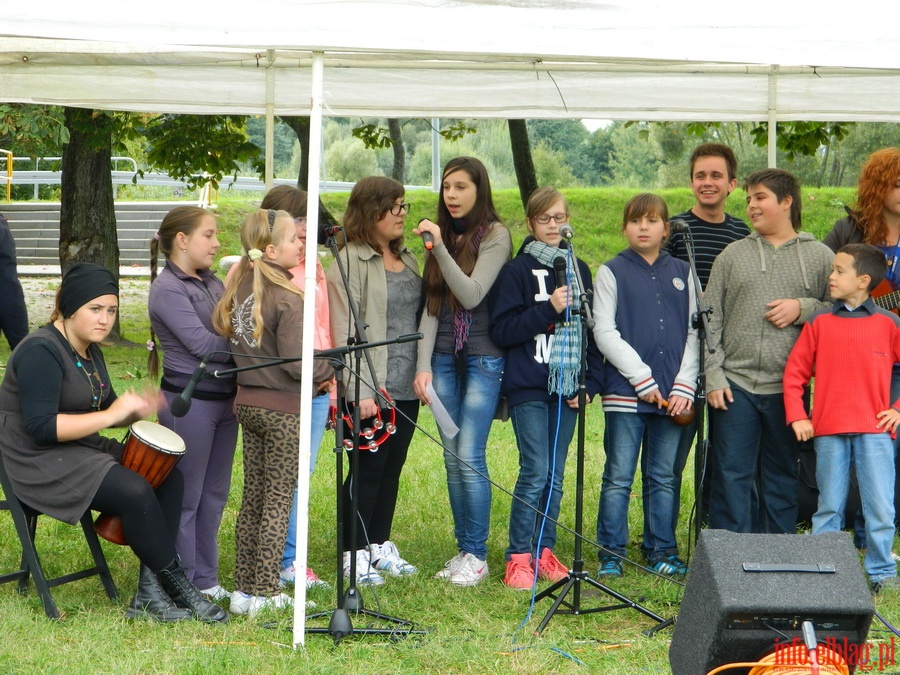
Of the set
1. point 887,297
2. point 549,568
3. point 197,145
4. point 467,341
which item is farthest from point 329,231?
point 197,145

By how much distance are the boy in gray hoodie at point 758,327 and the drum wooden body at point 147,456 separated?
2.56 metres

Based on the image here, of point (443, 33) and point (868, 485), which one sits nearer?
point (443, 33)

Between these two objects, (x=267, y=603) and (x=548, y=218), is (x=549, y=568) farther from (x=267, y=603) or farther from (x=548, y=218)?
(x=548, y=218)

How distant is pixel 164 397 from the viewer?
4.70m

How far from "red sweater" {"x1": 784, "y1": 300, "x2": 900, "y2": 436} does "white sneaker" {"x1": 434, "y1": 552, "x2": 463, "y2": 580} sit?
5.74 feet

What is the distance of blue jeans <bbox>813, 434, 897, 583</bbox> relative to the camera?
488cm

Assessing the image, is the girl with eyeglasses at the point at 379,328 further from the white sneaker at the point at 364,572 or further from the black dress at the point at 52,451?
the black dress at the point at 52,451

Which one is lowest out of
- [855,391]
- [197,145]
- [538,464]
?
[538,464]

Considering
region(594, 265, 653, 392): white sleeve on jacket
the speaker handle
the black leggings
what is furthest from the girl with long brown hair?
the speaker handle

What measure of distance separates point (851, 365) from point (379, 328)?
222 cm

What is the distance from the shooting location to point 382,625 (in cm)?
439

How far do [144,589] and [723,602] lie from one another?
258 centimetres

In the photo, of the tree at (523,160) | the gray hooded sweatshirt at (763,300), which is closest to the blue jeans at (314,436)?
the gray hooded sweatshirt at (763,300)

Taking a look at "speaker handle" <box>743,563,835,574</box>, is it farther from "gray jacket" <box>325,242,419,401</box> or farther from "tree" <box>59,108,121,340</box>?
"tree" <box>59,108,121,340</box>
